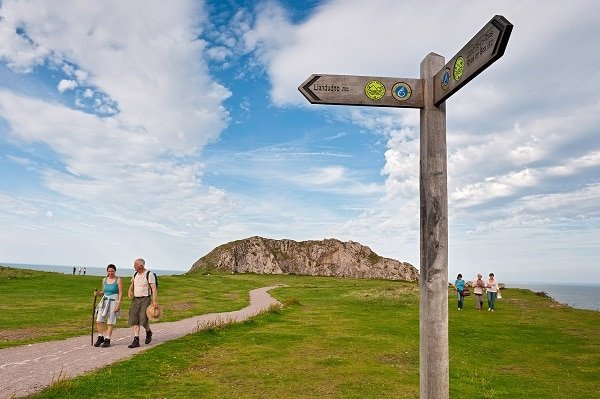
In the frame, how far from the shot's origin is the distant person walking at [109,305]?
47.3ft

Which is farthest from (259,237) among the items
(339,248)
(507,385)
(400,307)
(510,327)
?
(507,385)

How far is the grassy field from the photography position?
380 inches

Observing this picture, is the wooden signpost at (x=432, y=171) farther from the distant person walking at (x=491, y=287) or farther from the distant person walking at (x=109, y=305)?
the distant person walking at (x=491, y=287)

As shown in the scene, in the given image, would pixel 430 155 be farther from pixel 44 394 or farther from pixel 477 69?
pixel 44 394

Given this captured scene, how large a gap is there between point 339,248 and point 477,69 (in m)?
130

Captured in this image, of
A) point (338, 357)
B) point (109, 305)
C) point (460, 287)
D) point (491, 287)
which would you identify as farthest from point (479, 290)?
point (109, 305)

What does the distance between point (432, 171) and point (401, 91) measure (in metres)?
1.20

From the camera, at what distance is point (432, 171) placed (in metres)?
5.64

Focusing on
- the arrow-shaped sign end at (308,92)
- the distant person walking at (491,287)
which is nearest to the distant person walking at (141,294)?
the arrow-shaped sign end at (308,92)

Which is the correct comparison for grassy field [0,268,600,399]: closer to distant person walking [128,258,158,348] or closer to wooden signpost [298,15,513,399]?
distant person walking [128,258,158,348]

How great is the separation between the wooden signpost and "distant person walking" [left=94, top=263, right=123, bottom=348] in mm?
11631

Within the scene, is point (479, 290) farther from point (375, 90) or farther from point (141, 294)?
point (375, 90)

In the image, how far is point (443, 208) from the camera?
18.3 ft

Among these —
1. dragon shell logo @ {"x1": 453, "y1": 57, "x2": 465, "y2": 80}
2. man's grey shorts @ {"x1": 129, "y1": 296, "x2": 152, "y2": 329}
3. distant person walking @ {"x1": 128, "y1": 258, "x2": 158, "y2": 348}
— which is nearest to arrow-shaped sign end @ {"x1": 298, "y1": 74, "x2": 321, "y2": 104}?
dragon shell logo @ {"x1": 453, "y1": 57, "x2": 465, "y2": 80}
